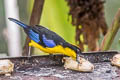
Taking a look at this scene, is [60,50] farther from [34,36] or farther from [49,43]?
[34,36]

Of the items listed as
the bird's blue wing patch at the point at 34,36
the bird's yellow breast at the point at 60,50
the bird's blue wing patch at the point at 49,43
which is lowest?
the bird's yellow breast at the point at 60,50

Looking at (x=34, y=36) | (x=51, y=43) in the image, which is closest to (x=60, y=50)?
(x=51, y=43)

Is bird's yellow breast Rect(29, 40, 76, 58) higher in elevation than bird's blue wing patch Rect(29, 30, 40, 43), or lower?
lower

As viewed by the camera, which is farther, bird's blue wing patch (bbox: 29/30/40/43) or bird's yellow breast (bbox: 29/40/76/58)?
bird's blue wing patch (bbox: 29/30/40/43)

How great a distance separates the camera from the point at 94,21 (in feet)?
8.05

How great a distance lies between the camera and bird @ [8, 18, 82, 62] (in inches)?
69.8

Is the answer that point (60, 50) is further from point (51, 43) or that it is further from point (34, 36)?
point (34, 36)

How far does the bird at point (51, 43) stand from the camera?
1772mm

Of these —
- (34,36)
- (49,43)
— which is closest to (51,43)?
(49,43)

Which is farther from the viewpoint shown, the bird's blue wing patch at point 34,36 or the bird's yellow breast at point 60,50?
the bird's blue wing patch at point 34,36

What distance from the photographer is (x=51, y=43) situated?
1.84 metres

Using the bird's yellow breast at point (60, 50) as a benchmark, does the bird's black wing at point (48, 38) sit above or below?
above

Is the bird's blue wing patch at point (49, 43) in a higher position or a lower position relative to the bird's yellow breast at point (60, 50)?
higher

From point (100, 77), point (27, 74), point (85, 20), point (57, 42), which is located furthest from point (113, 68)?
point (85, 20)
